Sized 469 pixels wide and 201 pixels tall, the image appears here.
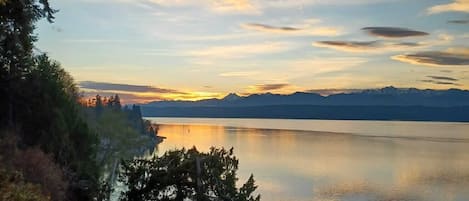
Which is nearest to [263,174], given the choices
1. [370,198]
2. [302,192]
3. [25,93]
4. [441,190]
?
[302,192]

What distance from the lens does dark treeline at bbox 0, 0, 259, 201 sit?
20250mm

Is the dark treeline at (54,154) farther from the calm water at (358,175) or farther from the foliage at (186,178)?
the calm water at (358,175)

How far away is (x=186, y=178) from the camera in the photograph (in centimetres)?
2269

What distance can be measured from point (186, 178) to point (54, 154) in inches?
428

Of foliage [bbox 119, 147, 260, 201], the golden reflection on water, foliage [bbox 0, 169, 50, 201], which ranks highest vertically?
foliage [bbox 0, 169, 50, 201]

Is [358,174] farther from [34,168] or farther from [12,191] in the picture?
[12,191]

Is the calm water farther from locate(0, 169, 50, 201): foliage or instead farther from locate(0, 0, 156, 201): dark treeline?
locate(0, 169, 50, 201): foliage

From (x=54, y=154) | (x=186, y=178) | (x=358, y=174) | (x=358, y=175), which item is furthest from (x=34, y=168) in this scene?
(x=358, y=174)

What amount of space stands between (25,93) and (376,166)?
72639mm

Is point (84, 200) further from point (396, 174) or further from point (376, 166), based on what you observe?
point (376, 166)

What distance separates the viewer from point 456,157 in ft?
350

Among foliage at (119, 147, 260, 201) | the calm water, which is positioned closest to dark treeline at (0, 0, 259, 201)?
foliage at (119, 147, 260, 201)

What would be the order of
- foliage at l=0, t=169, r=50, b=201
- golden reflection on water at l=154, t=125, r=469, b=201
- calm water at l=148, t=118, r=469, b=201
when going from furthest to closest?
golden reflection on water at l=154, t=125, r=469, b=201
calm water at l=148, t=118, r=469, b=201
foliage at l=0, t=169, r=50, b=201

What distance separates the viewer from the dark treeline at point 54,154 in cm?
2025
